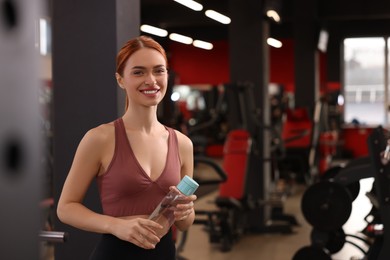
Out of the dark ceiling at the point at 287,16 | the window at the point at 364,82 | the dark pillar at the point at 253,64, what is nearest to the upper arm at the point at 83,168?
the dark pillar at the point at 253,64

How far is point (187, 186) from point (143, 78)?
15.1 inches

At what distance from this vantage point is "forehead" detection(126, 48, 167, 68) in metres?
1.89

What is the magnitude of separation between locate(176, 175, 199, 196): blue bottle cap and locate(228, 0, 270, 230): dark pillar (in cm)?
619

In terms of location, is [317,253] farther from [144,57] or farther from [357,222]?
[357,222]

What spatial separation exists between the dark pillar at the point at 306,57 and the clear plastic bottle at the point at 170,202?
11694mm

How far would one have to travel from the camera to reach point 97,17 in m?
3.13

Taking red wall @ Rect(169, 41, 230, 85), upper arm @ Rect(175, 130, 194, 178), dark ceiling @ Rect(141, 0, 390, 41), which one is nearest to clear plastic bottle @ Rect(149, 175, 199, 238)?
upper arm @ Rect(175, 130, 194, 178)

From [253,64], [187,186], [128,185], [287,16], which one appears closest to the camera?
[187,186]

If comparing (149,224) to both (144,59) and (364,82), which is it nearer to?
(144,59)

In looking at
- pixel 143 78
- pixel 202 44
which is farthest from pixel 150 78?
pixel 202 44

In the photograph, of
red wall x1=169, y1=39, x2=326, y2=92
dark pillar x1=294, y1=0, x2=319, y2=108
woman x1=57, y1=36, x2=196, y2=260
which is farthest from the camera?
red wall x1=169, y1=39, x2=326, y2=92

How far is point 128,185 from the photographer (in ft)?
6.03

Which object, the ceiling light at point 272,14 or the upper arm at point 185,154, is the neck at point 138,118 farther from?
the ceiling light at point 272,14

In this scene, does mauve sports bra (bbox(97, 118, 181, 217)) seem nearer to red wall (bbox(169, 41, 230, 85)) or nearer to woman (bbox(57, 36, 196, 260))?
woman (bbox(57, 36, 196, 260))
